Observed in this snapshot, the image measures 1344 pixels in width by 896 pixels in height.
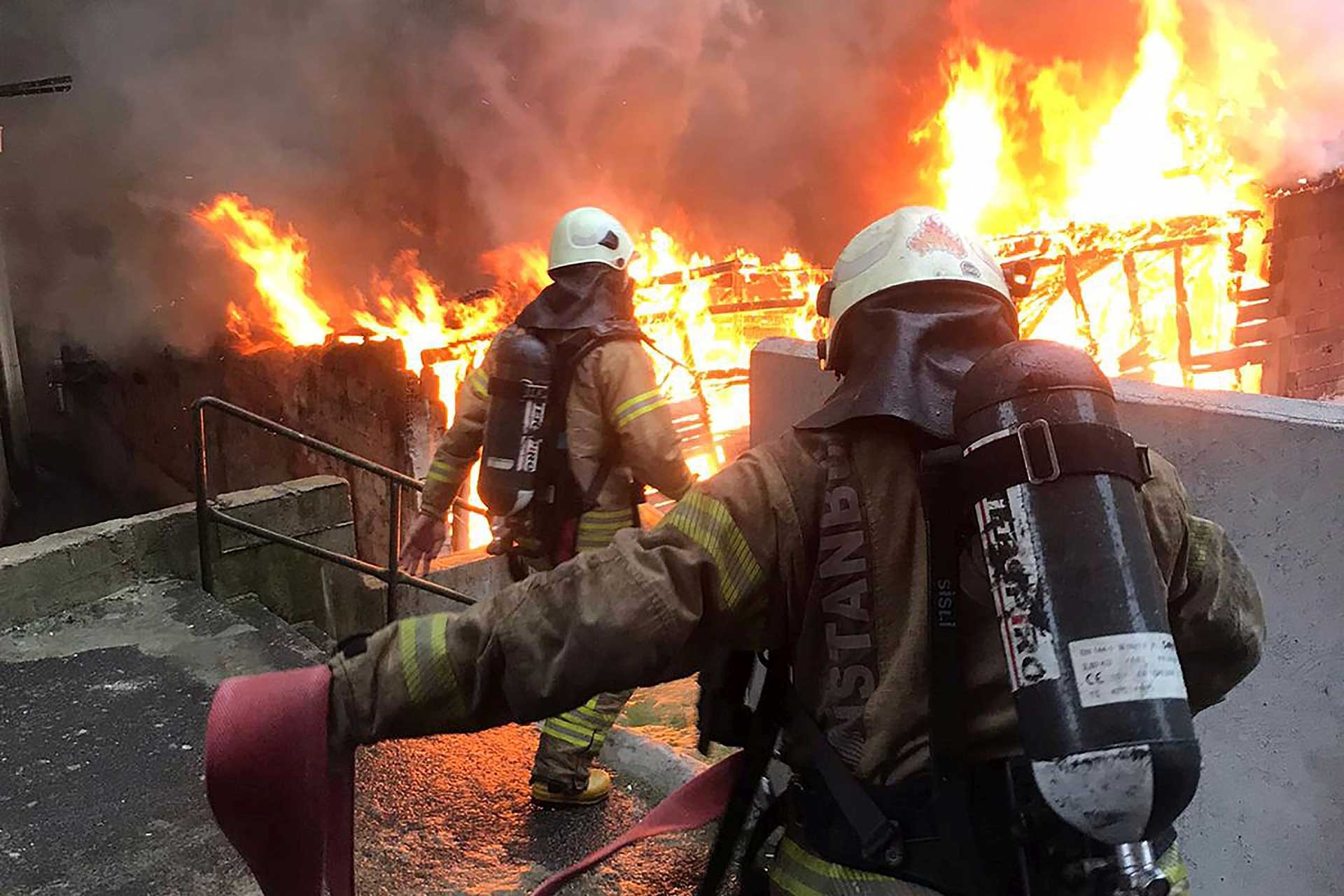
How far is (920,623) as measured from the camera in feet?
5.14

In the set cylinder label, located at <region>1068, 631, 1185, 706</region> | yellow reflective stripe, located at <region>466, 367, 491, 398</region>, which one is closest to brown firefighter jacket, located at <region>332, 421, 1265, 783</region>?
cylinder label, located at <region>1068, 631, 1185, 706</region>

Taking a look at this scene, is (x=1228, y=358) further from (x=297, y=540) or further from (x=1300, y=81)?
(x=297, y=540)

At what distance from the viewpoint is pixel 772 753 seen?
1861mm

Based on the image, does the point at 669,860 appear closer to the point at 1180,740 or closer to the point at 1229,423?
the point at 1229,423

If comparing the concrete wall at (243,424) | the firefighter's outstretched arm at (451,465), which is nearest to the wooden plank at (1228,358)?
the concrete wall at (243,424)

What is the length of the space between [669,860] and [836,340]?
2.24 m

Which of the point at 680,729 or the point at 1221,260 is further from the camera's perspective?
the point at 1221,260

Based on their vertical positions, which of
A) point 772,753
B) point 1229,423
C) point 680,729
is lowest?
point 680,729

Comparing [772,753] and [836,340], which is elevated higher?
[836,340]

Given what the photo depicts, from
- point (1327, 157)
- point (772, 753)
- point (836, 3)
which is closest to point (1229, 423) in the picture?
point (772, 753)

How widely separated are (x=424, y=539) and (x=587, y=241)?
4.99 ft

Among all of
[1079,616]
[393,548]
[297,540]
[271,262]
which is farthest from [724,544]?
[271,262]

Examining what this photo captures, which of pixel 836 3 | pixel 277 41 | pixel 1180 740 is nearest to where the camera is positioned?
pixel 1180 740

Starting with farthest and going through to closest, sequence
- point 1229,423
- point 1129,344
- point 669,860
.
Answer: point 1129,344
point 669,860
point 1229,423
